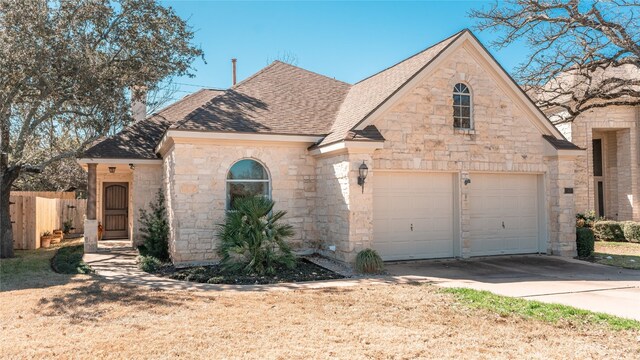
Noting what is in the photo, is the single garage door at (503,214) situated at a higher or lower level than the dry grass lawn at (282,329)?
higher

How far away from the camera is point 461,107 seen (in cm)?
1284

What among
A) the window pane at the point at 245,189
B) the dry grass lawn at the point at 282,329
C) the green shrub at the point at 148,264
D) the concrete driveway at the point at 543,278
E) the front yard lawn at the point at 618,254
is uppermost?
the window pane at the point at 245,189

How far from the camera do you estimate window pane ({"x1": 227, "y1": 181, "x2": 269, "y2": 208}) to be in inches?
489

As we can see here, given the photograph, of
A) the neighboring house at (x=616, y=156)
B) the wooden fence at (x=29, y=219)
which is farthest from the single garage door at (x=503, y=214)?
the wooden fence at (x=29, y=219)

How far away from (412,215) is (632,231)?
38.9 ft

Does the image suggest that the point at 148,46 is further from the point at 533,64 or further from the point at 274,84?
the point at 533,64

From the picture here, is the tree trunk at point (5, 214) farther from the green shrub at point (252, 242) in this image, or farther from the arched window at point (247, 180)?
the green shrub at point (252, 242)

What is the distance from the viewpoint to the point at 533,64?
18625 mm

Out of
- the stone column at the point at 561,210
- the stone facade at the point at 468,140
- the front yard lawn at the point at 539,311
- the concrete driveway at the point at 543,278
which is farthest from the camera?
the stone column at the point at 561,210

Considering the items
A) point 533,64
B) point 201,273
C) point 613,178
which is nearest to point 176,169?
point 201,273

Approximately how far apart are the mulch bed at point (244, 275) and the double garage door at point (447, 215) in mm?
2104

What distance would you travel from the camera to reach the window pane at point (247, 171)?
1245cm

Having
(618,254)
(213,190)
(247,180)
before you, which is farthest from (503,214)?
(213,190)

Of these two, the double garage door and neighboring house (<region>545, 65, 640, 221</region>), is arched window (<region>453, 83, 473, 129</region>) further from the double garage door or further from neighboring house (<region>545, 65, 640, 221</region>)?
neighboring house (<region>545, 65, 640, 221</region>)
